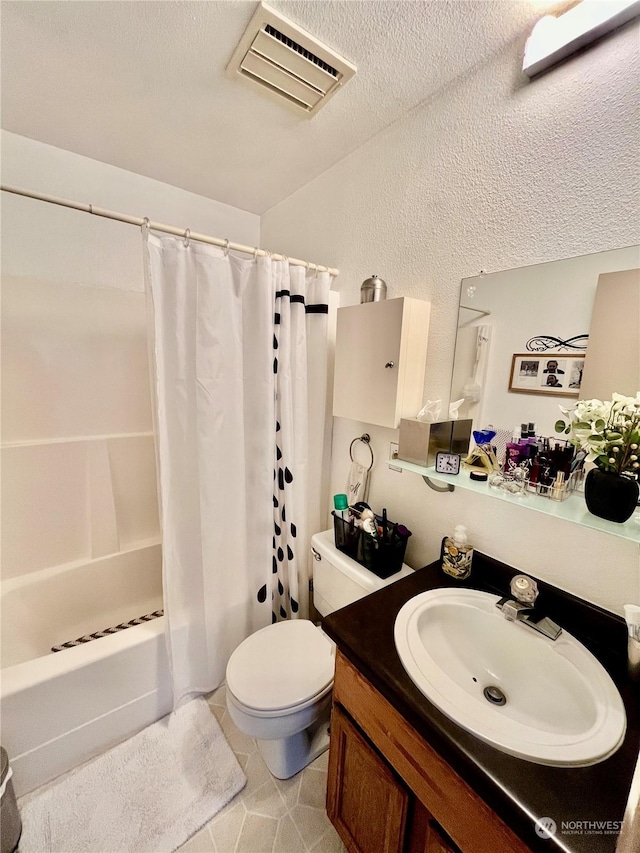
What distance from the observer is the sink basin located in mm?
593

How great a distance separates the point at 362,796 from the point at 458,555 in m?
0.66

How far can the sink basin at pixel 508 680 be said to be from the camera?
593 mm

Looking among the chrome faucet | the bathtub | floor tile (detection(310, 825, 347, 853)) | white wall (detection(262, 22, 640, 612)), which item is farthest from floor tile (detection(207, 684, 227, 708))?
the chrome faucet

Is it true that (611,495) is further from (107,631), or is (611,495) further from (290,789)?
(107,631)

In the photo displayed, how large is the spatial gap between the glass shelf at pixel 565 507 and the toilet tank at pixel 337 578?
46 cm

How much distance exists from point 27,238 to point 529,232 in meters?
2.00

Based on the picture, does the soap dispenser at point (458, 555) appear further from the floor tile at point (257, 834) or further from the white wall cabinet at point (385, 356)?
the floor tile at point (257, 834)

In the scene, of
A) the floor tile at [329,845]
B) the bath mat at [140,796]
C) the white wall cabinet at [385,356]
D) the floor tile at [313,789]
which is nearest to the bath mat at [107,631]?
the bath mat at [140,796]

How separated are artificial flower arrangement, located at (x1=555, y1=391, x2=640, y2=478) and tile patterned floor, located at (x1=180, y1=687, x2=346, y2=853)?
1.40 m

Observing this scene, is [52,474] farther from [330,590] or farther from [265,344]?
[330,590]

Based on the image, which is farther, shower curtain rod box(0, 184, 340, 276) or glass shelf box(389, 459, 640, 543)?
shower curtain rod box(0, 184, 340, 276)

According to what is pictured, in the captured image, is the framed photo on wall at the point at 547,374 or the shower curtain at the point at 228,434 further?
the shower curtain at the point at 228,434

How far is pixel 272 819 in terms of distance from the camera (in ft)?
3.54

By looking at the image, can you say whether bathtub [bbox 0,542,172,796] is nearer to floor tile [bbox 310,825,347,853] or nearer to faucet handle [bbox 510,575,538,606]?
floor tile [bbox 310,825,347,853]
